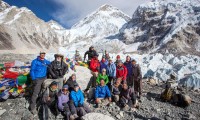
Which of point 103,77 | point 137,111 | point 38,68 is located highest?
point 38,68

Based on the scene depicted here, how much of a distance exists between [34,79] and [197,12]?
275 ft

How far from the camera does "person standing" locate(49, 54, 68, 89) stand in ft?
26.9

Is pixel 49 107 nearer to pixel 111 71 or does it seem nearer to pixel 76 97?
pixel 76 97

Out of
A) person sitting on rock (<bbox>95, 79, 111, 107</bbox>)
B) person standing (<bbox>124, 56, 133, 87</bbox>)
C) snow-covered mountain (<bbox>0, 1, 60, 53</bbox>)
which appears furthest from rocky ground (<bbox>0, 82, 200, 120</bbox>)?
snow-covered mountain (<bbox>0, 1, 60, 53</bbox>)

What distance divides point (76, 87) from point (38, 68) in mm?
1701

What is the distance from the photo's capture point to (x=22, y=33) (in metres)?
88.3

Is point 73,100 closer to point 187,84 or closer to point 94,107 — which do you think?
point 94,107

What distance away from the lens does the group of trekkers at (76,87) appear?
758 centimetres

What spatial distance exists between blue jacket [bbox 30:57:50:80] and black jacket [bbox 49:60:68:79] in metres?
0.28

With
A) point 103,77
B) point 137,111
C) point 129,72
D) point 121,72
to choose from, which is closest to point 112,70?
point 121,72

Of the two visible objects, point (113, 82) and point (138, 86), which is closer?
point (113, 82)

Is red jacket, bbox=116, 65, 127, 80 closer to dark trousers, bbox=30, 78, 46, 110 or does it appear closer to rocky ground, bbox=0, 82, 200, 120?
rocky ground, bbox=0, 82, 200, 120

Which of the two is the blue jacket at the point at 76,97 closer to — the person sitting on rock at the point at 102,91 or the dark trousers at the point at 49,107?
the dark trousers at the point at 49,107

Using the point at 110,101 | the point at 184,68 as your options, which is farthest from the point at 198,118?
the point at 184,68
